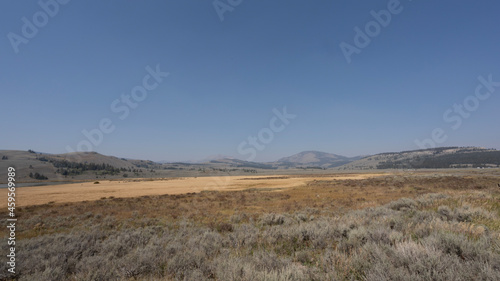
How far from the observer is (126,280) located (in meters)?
4.47

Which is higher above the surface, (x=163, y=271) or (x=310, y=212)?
(x=163, y=271)

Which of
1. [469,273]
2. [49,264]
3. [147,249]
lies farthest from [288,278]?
[49,264]

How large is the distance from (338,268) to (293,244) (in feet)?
8.67

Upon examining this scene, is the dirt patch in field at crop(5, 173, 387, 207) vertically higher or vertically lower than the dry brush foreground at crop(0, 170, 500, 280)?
lower

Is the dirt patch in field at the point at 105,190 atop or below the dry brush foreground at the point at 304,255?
below

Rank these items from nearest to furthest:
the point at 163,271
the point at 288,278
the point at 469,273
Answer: the point at 469,273 → the point at 288,278 → the point at 163,271

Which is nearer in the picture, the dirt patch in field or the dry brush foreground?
the dry brush foreground

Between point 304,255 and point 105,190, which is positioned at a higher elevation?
point 304,255

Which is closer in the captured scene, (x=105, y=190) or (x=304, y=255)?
(x=304, y=255)

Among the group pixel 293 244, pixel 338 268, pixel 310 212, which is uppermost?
pixel 338 268

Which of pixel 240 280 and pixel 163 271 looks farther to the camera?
pixel 163 271

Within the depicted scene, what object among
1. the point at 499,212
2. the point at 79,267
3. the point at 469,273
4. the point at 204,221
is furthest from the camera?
the point at 204,221

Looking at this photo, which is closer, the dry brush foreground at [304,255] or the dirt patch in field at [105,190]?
the dry brush foreground at [304,255]

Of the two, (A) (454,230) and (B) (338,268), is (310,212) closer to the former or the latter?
(A) (454,230)
